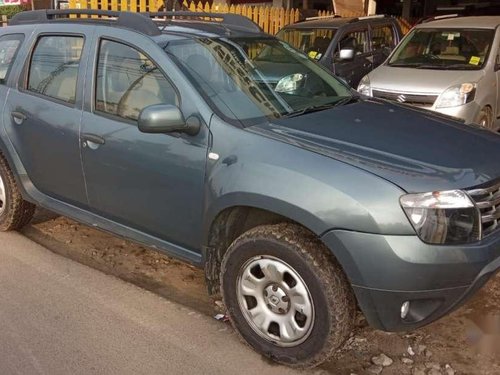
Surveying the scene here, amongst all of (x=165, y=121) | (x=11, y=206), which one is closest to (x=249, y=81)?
(x=165, y=121)

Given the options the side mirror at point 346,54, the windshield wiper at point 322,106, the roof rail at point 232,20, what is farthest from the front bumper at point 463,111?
the roof rail at point 232,20

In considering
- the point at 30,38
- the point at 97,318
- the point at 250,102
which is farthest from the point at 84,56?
the point at 97,318

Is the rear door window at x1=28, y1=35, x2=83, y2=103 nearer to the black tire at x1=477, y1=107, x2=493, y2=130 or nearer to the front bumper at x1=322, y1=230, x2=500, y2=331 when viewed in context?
the front bumper at x1=322, y1=230, x2=500, y2=331

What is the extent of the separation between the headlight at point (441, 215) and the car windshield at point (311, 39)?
252 inches

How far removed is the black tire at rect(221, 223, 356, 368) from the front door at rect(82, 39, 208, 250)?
1.47 ft

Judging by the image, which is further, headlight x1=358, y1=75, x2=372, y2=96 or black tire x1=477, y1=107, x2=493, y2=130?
headlight x1=358, y1=75, x2=372, y2=96

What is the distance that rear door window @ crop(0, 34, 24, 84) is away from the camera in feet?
14.6

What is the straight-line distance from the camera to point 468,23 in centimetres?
798

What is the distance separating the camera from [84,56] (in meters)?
3.81

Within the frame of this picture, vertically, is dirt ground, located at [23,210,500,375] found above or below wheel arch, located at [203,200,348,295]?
below

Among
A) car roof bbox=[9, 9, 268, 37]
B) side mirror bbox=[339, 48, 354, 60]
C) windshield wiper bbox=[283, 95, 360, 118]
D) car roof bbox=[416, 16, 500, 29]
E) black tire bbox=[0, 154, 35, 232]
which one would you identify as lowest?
black tire bbox=[0, 154, 35, 232]

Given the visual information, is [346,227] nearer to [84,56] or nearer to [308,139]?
[308,139]

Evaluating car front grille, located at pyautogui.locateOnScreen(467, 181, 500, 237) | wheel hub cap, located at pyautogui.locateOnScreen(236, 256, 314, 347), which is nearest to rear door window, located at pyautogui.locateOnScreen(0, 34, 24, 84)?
wheel hub cap, located at pyautogui.locateOnScreen(236, 256, 314, 347)

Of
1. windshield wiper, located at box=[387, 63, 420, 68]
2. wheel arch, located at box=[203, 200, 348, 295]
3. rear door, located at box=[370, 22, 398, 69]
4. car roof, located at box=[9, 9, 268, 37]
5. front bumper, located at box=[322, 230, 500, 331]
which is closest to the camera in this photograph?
front bumper, located at box=[322, 230, 500, 331]
